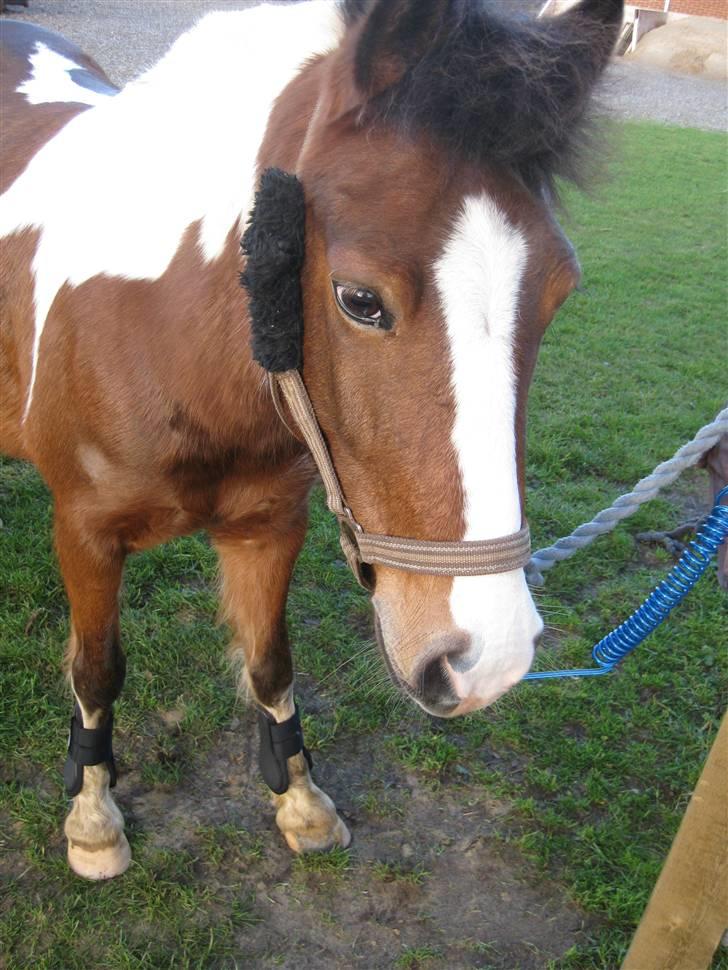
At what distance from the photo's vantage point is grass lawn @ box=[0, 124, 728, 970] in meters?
2.34

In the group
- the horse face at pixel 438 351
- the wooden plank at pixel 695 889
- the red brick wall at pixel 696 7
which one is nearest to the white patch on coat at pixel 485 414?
the horse face at pixel 438 351

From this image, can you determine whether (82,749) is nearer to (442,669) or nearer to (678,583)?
(442,669)

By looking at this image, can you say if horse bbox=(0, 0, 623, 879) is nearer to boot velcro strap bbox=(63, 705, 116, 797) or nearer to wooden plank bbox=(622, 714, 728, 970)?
boot velcro strap bbox=(63, 705, 116, 797)

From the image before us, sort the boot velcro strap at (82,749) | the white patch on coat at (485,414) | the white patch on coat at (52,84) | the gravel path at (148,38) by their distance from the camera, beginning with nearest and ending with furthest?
the white patch on coat at (485,414) < the boot velcro strap at (82,749) < the white patch on coat at (52,84) < the gravel path at (148,38)

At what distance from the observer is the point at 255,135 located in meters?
1.81

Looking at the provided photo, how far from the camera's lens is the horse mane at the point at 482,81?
4.74 feet

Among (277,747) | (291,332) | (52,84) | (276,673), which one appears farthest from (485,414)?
(52,84)

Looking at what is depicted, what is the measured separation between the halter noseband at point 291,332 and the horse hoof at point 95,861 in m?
1.39

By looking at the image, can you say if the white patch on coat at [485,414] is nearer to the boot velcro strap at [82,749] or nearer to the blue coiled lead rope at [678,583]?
the blue coiled lead rope at [678,583]

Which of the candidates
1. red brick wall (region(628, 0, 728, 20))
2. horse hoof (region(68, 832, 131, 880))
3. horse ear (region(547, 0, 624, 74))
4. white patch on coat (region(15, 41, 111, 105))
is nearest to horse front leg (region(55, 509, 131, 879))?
horse hoof (region(68, 832, 131, 880))

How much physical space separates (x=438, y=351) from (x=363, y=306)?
168 millimetres

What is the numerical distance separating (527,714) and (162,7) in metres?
20.6

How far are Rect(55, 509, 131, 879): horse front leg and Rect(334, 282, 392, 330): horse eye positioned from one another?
3.51 feet

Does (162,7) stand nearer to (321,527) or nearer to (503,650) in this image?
(321,527)
